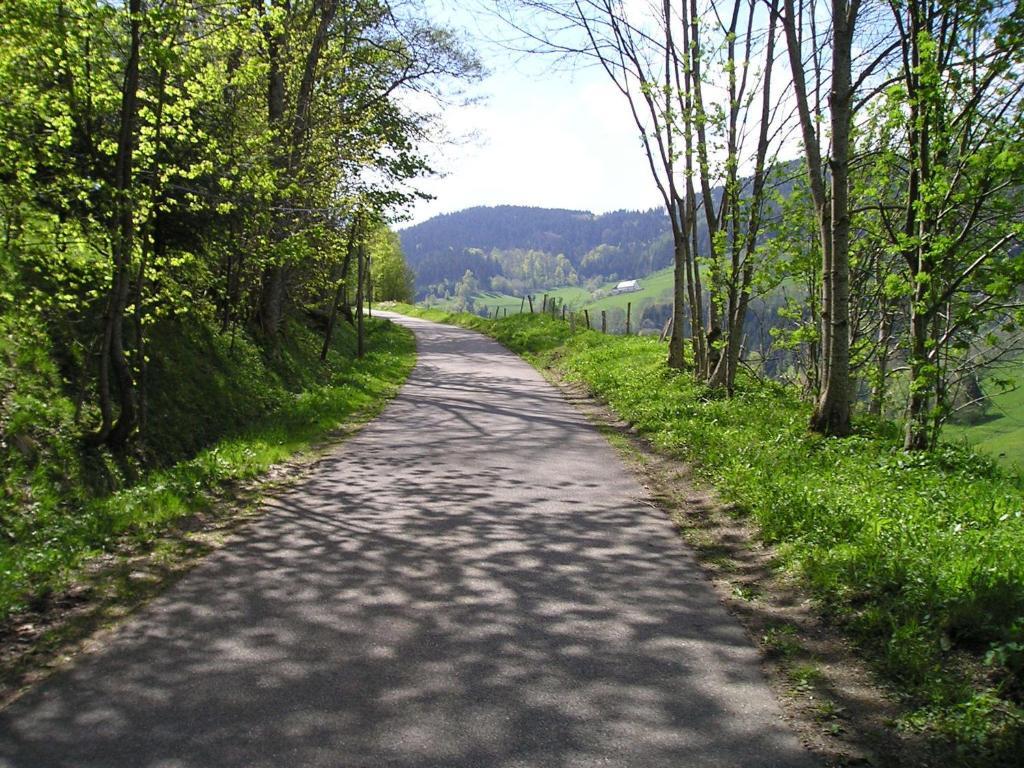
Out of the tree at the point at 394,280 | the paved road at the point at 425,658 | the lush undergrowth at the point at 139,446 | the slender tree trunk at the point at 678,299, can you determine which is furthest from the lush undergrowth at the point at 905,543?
the tree at the point at 394,280

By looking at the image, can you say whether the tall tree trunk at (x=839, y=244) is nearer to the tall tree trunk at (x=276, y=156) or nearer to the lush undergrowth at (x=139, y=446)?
the lush undergrowth at (x=139, y=446)

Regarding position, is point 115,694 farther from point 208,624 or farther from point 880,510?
point 880,510

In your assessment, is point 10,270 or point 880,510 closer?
point 880,510

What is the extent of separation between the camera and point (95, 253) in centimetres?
808

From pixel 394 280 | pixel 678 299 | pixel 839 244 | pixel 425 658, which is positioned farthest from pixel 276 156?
pixel 394 280

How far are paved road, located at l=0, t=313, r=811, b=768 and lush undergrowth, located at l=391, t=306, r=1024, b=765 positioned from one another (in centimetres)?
82

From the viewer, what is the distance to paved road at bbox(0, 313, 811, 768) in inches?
126

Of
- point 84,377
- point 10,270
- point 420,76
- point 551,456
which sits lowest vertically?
point 551,456

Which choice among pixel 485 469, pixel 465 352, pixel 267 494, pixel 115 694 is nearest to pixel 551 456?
pixel 485 469

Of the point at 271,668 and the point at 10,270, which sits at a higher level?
the point at 10,270

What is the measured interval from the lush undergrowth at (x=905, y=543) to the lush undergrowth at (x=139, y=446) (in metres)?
5.44

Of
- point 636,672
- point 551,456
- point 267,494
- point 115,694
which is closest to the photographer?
point 115,694

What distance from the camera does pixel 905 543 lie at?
17.0ft

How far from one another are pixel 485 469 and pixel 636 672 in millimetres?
5065
